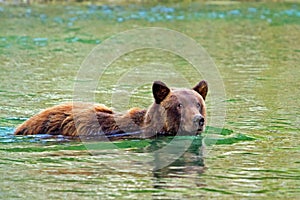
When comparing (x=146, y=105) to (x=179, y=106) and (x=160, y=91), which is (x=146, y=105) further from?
(x=179, y=106)

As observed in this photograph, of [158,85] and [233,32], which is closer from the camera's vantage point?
[158,85]

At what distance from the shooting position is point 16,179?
7863 mm

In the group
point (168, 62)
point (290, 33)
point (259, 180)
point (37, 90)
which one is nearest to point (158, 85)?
point (259, 180)

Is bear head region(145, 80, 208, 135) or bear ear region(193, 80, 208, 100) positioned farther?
bear ear region(193, 80, 208, 100)

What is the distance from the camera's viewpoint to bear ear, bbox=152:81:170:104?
30.4 feet

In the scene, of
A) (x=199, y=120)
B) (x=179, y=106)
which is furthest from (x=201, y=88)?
(x=199, y=120)

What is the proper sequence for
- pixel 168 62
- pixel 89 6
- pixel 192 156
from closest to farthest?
1. pixel 192 156
2. pixel 168 62
3. pixel 89 6

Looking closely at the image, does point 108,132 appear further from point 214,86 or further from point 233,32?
point 233,32

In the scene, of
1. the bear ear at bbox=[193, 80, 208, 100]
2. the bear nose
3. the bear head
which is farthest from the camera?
the bear ear at bbox=[193, 80, 208, 100]

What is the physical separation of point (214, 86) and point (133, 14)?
16056 millimetres

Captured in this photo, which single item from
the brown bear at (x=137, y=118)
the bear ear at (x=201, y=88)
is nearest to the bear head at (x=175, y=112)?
the brown bear at (x=137, y=118)

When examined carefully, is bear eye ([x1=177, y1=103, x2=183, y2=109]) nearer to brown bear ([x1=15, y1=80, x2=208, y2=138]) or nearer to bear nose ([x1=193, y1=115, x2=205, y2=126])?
brown bear ([x1=15, y1=80, x2=208, y2=138])

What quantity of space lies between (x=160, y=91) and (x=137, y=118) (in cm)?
51

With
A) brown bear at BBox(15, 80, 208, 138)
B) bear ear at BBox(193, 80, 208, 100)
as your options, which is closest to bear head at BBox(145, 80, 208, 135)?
brown bear at BBox(15, 80, 208, 138)
